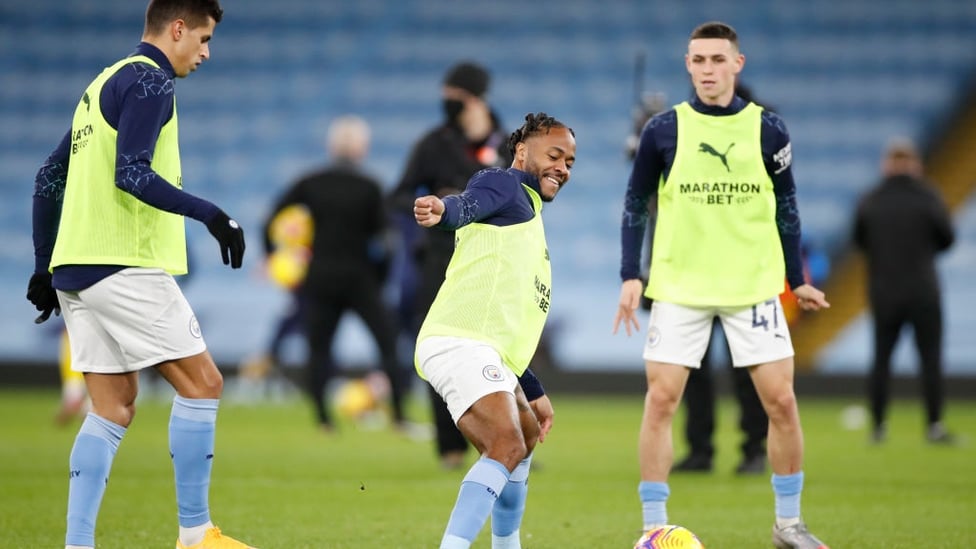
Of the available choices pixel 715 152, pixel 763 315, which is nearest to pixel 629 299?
pixel 763 315

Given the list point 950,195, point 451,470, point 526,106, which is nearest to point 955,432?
point 451,470

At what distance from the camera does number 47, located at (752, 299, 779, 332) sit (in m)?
5.88

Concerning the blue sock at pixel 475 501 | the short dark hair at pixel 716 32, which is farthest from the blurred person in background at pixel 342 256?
the blue sock at pixel 475 501

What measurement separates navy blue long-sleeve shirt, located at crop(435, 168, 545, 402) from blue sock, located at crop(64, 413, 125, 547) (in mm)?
1553

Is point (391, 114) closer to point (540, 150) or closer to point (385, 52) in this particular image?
point (385, 52)

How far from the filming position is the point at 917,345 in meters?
11.9

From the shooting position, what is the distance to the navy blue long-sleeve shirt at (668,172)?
236 inches

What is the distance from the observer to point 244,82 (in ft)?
74.1

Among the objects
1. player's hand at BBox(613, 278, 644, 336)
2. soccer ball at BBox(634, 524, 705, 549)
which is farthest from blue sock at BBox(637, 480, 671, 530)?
player's hand at BBox(613, 278, 644, 336)

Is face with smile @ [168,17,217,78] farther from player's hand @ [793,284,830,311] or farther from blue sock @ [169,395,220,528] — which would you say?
player's hand @ [793,284,830,311]

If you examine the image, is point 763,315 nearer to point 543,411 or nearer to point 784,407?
point 784,407

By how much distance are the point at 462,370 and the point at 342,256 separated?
7.48m

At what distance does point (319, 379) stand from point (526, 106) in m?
10.4

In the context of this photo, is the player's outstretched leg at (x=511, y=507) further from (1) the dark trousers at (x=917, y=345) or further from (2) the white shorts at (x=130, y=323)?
(1) the dark trousers at (x=917, y=345)
